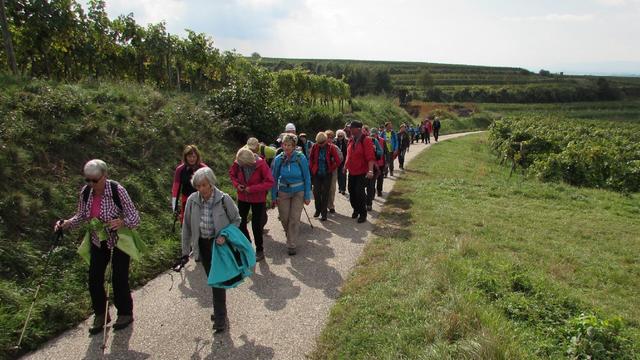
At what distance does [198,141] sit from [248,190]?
7289mm

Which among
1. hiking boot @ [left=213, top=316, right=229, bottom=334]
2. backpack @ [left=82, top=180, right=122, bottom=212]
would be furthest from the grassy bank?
hiking boot @ [left=213, top=316, right=229, bottom=334]

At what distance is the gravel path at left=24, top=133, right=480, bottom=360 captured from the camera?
4.68m

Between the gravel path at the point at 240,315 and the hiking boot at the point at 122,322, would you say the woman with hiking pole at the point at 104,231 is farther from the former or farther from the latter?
the gravel path at the point at 240,315

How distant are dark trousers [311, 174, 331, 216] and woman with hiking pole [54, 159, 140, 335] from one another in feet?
16.4

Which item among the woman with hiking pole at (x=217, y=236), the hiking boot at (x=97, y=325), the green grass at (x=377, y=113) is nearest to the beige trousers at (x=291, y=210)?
Result: the woman with hiking pole at (x=217, y=236)

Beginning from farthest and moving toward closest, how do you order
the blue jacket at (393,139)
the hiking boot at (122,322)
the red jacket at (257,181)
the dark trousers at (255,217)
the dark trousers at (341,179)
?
the blue jacket at (393,139) → the dark trousers at (341,179) → the dark trousers at (255,217) → the red jacket at (257,181) → the hiking boot at (122,322)

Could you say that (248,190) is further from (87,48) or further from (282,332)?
(87,48)

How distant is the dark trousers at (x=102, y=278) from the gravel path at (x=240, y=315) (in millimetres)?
312

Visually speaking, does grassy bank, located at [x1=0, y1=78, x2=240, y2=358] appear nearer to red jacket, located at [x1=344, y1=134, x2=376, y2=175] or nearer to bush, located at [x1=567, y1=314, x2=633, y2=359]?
red jacket, located at [x1=344, y1=134, x2=376, y2=175]

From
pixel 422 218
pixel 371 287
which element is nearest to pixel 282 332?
pixel 371 287

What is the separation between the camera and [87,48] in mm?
16047

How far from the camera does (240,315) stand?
5410mm

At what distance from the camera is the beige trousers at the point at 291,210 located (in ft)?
24.4

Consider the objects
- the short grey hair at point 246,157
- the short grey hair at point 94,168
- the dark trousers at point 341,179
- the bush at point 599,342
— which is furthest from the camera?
the dark trousers at point 341,179
